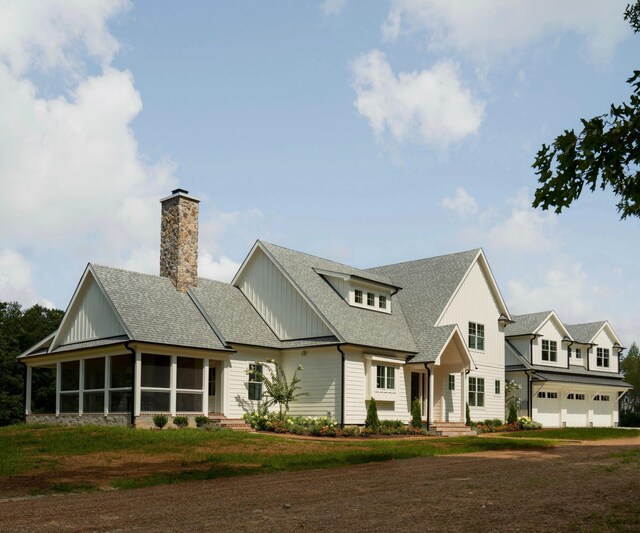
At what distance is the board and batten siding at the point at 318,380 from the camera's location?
1163 inches

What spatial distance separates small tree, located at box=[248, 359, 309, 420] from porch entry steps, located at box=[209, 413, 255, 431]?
166 cm

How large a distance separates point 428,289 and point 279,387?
1072 centimetres

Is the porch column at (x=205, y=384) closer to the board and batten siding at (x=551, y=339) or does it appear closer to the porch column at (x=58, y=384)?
the porch column at (x=58, y=384)

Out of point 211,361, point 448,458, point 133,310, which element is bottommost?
point 448,458

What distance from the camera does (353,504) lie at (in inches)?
431

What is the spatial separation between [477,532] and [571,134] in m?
5.01

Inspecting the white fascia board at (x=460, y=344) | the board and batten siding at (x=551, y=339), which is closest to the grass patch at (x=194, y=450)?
the white fascia board at (x=460, y=344)

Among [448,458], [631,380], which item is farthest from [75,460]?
[631,380]

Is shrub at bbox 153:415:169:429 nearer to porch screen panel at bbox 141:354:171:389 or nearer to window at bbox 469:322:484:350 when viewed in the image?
porch screen panel at bbox 141:354:171:389

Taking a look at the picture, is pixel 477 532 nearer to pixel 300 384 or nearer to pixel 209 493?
pixel 209 493

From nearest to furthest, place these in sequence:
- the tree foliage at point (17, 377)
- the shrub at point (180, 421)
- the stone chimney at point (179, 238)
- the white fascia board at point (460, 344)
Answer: the shrub at point (180, 421) → the stone chimney at point (179, 238) → the white fascia board at point (460, 344) → the tree foliage at point (17, 377)

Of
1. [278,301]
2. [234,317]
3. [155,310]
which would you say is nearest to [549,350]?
[278,301]

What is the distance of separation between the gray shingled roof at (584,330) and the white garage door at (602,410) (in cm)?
421

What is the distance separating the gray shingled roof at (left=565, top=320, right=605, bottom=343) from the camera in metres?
51.3
